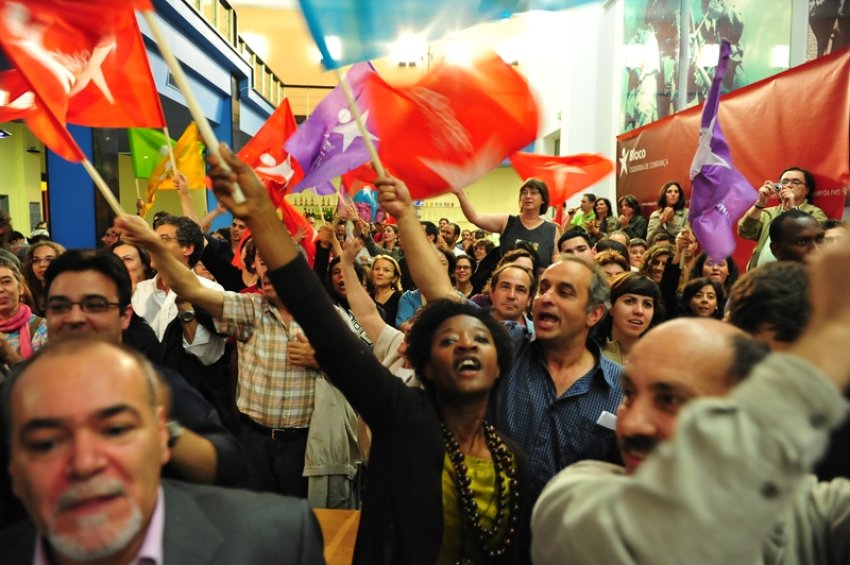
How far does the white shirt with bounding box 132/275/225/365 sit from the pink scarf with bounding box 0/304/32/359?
0.57 meters

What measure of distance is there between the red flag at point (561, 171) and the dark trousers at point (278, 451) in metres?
2.98

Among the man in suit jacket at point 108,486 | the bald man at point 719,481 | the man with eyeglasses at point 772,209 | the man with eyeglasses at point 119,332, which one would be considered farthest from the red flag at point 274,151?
the bald man at point 719,481

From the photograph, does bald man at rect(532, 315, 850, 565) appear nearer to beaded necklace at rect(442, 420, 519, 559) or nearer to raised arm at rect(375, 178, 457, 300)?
beaded necklace at rect(442, 420, 519, 559)

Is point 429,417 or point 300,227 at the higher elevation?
point 300,227

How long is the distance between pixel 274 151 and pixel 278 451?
2.67 meters

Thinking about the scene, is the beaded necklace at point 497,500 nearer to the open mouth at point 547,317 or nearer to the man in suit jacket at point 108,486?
the man in suit jacket at point 108,486

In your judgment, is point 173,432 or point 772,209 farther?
point 772,209

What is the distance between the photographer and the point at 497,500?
2.00 metres

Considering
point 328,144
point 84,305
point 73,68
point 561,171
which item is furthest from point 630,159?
point 84,305

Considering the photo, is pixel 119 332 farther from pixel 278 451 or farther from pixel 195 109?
pixel 278 451

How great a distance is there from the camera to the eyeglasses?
2209mm

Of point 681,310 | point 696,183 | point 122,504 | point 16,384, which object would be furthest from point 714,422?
point 696,183

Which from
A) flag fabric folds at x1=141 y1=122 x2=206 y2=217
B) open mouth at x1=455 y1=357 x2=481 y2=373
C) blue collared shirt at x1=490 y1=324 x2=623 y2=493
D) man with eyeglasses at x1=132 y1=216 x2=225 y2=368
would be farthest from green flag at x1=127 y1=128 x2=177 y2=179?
open mouth at x1=455 y1=357 x2=481 y2=373

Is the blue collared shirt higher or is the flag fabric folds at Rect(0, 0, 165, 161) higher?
the flag fabric folds at Rect(0, 0, 165, 161)
